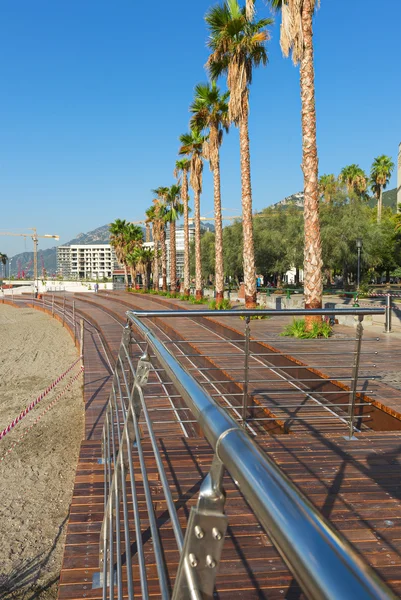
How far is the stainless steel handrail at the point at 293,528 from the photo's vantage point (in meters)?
0.57

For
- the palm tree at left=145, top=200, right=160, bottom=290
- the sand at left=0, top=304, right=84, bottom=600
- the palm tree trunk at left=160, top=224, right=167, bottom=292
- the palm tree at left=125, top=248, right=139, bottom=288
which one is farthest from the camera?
the palm tree at left=125, top=248, right=139, bottom=288

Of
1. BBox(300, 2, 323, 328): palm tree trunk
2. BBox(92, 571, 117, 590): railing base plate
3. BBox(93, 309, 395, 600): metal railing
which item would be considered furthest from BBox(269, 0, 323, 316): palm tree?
BBox(93, 309, 395, 600): metal railing

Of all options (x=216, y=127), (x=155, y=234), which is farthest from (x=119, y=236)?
(x=216, y=127)

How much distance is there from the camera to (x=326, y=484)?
3.46 m

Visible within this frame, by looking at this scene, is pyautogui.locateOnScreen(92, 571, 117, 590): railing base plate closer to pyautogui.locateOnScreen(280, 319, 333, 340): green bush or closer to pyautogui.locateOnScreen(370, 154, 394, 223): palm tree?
pyautogui.locateOnScreen(280, 319, 333, 340): green bush

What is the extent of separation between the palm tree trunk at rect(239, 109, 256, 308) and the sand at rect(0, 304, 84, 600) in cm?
674

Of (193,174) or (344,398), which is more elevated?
(193,174)

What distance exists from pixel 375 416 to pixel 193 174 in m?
26.7

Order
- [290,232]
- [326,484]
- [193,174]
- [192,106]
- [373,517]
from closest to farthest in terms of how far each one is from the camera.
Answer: [373,517]
[326,484]
[192,106]
[193,174]
[290,232]

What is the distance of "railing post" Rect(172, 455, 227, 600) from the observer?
2.88 ft

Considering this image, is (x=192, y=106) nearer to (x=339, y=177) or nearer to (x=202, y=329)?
(x=202, y=329)

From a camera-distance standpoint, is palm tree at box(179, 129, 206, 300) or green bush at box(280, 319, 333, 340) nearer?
green bush at box(280, 319, 333, 340)

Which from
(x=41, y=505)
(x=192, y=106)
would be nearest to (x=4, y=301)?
(x=192, y=106)

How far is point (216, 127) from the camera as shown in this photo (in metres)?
24.5
